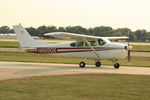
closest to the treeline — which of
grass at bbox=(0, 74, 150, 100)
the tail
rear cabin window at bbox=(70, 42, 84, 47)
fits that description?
the tail

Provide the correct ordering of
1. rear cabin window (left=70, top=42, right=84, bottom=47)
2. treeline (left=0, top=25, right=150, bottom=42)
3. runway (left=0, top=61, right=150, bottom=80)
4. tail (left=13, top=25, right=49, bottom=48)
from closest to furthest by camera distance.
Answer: runway (left=0, top=61, right=150, bottom=80) < rear cabin window (left=70, top=42, right=84, bottom=47) < tail (left=13, top=25, right=49, bottom=48) < treeline (left=0, top=25, right=150, bottom=42)

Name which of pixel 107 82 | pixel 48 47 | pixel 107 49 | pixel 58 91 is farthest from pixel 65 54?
pixel 58 91

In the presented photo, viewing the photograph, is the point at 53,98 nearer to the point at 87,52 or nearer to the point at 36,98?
the point at 36,98

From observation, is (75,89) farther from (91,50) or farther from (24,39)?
(24,39)

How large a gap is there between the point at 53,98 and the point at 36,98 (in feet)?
1.87

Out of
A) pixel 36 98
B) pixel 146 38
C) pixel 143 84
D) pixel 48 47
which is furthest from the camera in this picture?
pixel 146 38

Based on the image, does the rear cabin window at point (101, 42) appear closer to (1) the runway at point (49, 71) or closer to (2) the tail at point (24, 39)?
(1) the runway at point (49, 71)

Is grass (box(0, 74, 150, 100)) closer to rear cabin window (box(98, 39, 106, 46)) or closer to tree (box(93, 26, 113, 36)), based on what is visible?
rear cabin window (box(98, 39, 106, 46))

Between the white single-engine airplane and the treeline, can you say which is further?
the treeline

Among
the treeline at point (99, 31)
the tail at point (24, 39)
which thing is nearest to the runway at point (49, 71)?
the tail at point (24, 39)

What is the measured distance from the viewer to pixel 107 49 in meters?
24.5

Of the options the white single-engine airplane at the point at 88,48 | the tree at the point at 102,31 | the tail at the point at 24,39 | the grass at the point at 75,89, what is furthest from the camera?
the tree at the point at 102,31

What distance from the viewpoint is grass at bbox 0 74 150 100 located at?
11891 millimetres

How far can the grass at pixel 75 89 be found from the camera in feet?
39.0
